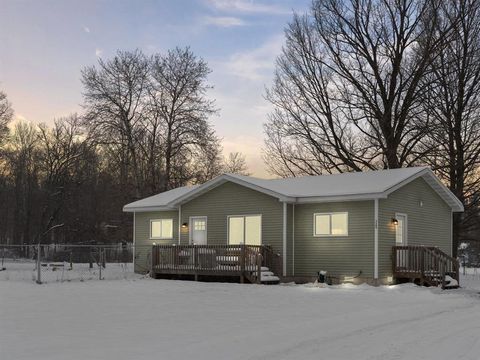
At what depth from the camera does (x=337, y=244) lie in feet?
66.9

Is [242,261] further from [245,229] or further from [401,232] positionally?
[401,232]

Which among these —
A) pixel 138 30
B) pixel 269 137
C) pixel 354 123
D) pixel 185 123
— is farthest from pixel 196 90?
pixel 138 30

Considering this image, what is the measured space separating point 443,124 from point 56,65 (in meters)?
20.1

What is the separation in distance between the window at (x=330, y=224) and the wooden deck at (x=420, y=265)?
1.84m

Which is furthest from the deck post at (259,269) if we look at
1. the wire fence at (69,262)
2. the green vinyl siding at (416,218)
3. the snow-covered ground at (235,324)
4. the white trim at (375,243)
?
the wire fence at (69,262)

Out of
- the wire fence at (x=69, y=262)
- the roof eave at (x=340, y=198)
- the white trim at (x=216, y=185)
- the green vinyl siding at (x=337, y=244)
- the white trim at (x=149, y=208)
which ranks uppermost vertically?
the white trim at (x=216, y=185)

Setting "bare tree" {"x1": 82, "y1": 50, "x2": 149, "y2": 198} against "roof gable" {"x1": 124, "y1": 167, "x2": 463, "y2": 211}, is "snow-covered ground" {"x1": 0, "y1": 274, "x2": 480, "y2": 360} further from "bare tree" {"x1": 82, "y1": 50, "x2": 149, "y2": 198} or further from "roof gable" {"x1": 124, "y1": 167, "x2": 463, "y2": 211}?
"bare tree" {"x1": 82, "y1": 50, "x2": 149, "y2": 198}

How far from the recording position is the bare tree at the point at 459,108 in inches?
1127

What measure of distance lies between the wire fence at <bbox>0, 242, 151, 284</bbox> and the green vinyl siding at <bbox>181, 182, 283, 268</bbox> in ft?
11.9

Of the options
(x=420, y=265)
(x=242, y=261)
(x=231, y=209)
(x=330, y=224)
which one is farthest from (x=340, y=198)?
(x=231, y=209)

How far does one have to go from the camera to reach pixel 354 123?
31.7m

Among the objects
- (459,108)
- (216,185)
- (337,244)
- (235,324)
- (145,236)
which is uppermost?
(459,108)

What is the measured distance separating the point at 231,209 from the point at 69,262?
477 inches

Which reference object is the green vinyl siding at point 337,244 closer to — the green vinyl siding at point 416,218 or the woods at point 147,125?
the green vinyl siding at point 416,218
